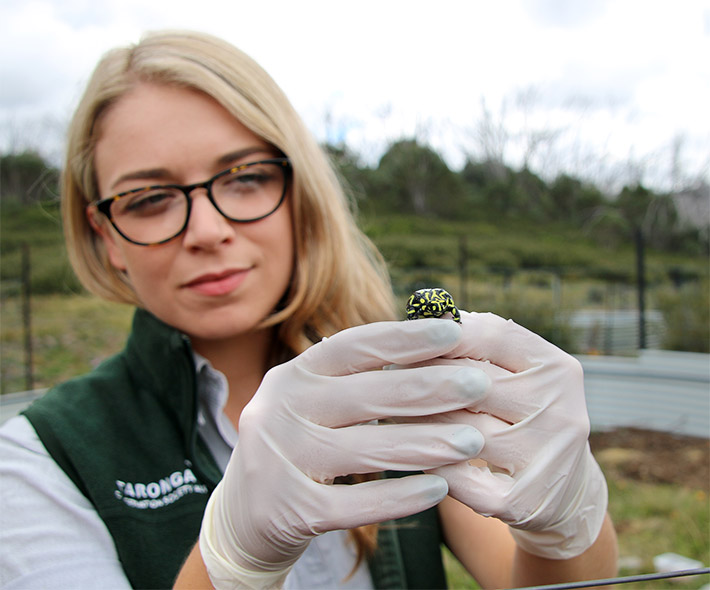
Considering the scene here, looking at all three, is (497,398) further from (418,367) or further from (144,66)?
(144,66)

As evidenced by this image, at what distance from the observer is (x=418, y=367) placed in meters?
0.72

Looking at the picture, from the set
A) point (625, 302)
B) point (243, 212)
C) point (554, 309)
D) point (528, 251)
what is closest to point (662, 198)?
point (528, 251)

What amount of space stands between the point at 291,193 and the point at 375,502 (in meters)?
0.56

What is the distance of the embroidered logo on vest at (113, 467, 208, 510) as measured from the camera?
2.96 feet

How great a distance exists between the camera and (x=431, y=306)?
0.70 metres

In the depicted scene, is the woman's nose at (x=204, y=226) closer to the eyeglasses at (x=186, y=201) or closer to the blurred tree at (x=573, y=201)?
the eyeglasses at (x=186, y=201)

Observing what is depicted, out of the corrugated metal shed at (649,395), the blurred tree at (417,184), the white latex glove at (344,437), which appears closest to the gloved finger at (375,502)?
the white latex glove at (344,437)

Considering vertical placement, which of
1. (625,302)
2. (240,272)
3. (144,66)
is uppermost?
(144,66)

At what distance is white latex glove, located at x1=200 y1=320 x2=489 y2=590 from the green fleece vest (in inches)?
10.1

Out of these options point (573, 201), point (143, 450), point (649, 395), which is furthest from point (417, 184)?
point (143, 450)

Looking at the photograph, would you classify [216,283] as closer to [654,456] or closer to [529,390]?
[529,390]

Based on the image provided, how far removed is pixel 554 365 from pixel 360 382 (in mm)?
251

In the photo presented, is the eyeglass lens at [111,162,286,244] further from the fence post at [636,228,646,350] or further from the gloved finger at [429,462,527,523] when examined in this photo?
the fence post at [636,228,646,350]

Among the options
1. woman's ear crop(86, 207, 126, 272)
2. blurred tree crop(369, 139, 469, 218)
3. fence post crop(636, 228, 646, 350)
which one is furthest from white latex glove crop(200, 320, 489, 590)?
blurred tree crop(369, 139, 469, 218)
